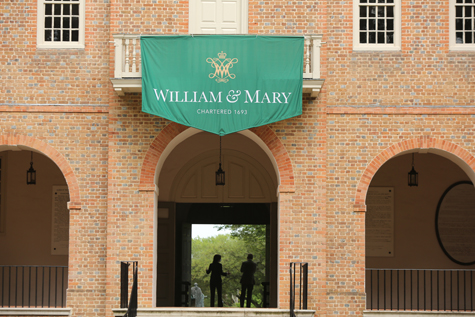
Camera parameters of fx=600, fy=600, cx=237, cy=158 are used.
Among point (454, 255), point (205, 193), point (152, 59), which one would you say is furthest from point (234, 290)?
point (152, 59)

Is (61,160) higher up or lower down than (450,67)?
lower down

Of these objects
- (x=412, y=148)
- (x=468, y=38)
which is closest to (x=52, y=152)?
(x=412, y=148)

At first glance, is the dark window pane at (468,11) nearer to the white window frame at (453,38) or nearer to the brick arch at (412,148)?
the white window frame at (453,38)

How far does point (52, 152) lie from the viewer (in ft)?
40.5

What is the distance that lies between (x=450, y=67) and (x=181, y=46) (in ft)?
18.3

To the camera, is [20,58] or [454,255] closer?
[20,58]

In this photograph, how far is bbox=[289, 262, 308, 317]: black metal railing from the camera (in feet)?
36.2

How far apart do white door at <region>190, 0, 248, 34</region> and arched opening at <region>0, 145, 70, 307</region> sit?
18.1ft

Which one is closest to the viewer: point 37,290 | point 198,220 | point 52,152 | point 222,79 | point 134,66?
point 222,79

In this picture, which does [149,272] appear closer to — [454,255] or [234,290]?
[454,255]

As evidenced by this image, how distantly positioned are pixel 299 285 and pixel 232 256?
51.0 ft

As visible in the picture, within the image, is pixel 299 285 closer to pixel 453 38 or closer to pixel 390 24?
pixel 390 24

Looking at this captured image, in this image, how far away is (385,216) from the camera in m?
15.2

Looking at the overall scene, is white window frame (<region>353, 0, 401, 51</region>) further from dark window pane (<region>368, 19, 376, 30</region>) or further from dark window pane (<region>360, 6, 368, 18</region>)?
dark window pane (<region>368, 19, 376, 30</region>)
